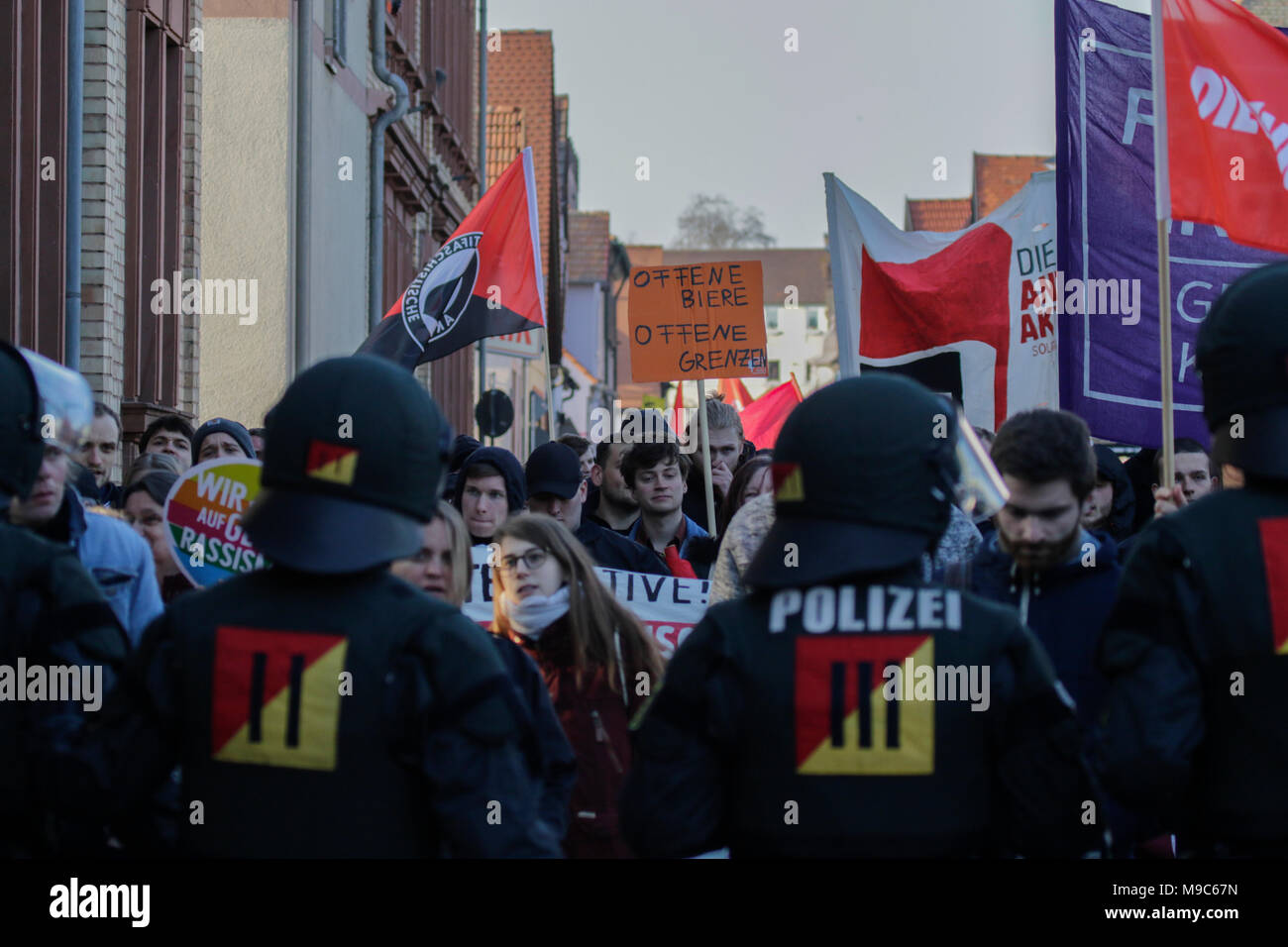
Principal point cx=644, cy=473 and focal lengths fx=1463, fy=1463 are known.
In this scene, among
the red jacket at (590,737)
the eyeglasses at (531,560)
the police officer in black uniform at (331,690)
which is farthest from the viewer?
the eyeglasses at (531,560)

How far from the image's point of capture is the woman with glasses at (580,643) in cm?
426

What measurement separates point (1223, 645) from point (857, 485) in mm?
673

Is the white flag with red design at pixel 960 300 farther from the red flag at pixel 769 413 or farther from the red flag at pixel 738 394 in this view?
the red flag at pixel 738 394

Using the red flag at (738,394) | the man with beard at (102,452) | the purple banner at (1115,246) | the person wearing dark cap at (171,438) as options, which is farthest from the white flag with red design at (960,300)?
the red flag at (738,394)

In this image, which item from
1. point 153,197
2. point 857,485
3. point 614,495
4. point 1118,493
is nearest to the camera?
point 857,485

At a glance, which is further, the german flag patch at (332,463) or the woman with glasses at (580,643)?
the woman with glasses at (580,643)

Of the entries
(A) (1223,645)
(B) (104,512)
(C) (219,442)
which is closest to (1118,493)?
(A) (1223,645)

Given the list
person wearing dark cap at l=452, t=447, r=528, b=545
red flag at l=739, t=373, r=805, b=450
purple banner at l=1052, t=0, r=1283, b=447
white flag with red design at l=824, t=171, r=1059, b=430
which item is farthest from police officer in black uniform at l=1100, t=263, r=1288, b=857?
red flag at l=739, t=373, r=805, b=450

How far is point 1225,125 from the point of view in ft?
19.2

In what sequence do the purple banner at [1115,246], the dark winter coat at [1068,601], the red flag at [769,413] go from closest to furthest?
the dark winter coat at [1068,601] < the purple banner at [1115,246] < the red flag at [769,413]

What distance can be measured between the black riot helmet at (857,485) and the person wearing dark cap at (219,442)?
4.31m

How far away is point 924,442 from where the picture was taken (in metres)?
2.54

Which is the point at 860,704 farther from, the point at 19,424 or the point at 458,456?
the point at 458,456
